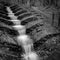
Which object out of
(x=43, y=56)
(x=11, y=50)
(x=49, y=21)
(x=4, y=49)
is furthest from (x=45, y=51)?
(x=49, y=21)

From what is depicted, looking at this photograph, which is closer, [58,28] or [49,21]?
[58,28]

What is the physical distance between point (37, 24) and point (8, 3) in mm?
8505

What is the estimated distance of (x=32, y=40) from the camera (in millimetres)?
6133

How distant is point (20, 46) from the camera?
5555 mm

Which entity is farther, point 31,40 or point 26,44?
point 31,40

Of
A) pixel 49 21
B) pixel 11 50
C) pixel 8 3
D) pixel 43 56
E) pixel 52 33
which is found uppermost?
pixel 8 3

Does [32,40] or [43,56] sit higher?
[32,40]

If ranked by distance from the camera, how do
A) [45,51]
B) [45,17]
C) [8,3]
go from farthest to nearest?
[8,3] < [45,17] < [45,51]

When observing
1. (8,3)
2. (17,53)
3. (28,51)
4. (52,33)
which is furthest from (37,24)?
(8,3)

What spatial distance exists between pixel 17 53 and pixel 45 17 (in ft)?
12.4

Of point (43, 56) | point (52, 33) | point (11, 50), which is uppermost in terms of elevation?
point (52, 33)

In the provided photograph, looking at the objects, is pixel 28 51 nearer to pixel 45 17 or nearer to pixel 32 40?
pixel 32 40

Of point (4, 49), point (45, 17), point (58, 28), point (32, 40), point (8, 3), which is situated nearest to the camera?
point (4, 49)

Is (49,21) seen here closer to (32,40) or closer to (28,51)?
(32,40)
